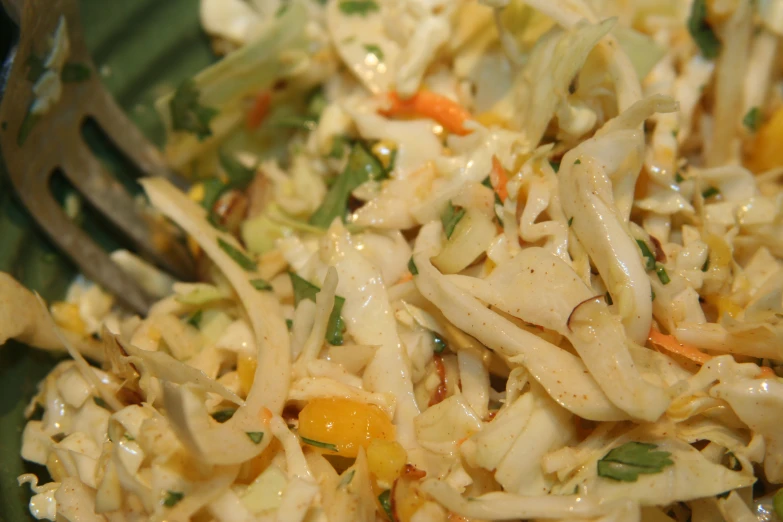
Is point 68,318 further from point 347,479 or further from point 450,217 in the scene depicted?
point 450,217

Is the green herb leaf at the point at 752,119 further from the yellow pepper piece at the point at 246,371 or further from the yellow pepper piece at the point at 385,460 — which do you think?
the yellow pepper piece at the point at 246,371

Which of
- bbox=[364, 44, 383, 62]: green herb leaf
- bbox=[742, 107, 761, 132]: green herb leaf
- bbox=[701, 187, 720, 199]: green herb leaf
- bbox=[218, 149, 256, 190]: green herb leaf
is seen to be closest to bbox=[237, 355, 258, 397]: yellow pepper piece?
bbox=[218, 149, 256, 190]: green herb leaf

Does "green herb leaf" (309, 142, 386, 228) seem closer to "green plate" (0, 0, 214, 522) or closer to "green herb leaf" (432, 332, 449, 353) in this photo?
"green herb leaf" (432, 332, 449, 353)

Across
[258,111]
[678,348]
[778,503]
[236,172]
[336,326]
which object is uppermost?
[258,111]

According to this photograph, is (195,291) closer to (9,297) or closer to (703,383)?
(9,297)

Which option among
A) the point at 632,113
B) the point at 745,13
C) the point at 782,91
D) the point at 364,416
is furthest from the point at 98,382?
the point at 782,91

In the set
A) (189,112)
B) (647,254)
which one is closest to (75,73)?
(189,112)
